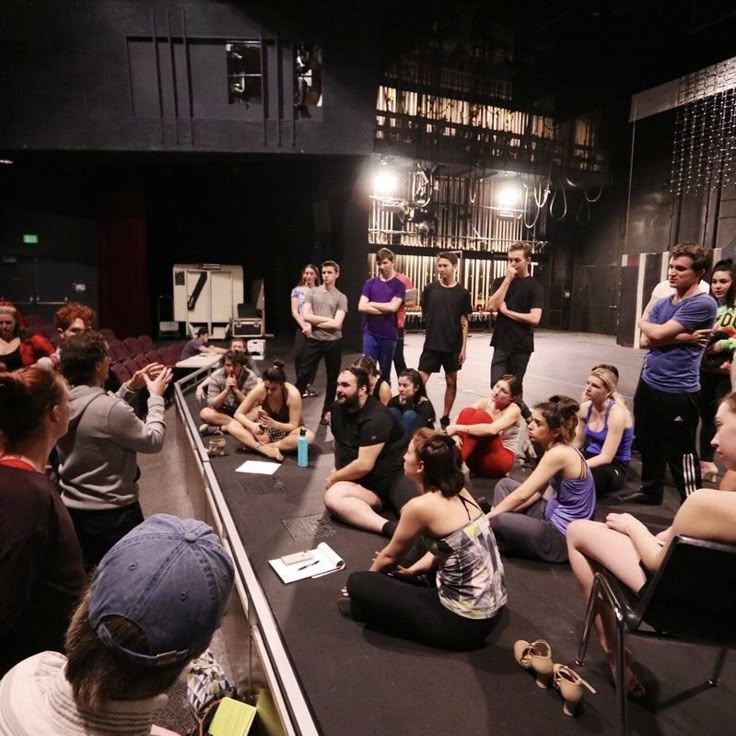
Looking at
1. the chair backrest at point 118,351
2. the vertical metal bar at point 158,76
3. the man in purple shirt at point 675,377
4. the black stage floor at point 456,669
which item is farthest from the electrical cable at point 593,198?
the black stage floor at point 456,669

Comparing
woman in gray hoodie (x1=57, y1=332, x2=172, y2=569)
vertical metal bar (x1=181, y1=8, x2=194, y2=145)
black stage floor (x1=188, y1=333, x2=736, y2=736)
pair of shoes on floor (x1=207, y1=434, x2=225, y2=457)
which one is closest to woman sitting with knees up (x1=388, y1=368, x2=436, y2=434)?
black stage floor (x1=188, y1=333, x2=736, y2=736)

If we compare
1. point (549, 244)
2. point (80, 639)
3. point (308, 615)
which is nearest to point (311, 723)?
point (308, 615)

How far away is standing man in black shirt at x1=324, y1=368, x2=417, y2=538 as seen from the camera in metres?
3.09

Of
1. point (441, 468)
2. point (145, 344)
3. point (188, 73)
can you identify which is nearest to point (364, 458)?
point (441, 468)

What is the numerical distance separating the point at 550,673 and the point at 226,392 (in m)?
3.59

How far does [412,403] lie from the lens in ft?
13.4

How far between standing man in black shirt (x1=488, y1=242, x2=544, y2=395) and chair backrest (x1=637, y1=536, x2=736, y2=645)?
2.92 meters

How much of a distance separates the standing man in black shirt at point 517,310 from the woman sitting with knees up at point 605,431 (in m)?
0.84

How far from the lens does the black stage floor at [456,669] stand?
1.69 metres

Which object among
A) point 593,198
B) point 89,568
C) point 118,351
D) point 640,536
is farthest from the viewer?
point 593,198

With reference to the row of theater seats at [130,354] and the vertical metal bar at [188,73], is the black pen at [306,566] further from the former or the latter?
the vertical metal bar at [188,73]

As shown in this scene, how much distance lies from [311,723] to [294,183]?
11.3 m

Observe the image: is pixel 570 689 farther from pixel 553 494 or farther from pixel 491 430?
pixel 491 430

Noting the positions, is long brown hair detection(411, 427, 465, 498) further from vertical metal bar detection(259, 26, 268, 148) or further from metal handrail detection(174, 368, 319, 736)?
vertical metal bar detection(259, 26, 268, 148)
